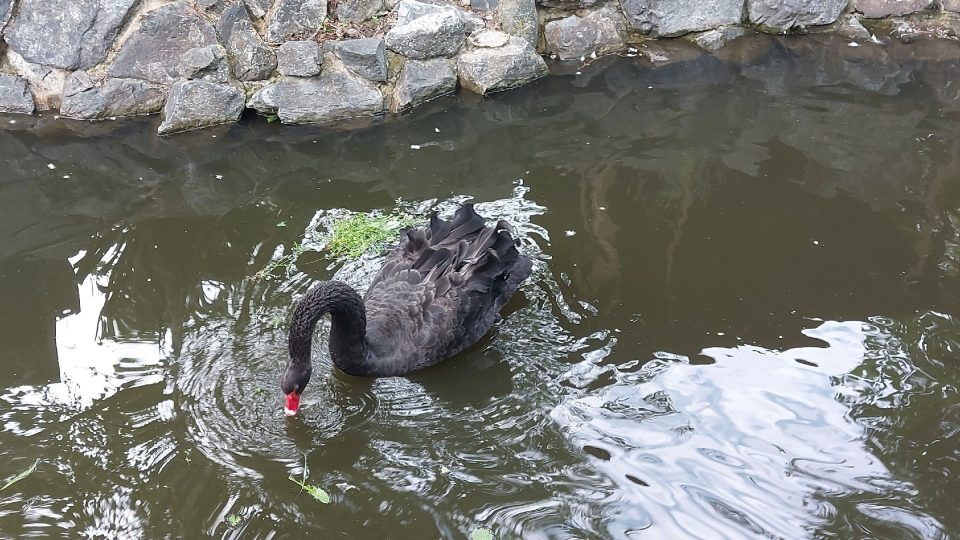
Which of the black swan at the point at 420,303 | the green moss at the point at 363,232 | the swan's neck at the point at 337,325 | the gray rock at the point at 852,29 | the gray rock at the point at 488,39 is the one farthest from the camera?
the gray rock at the point at 852,29

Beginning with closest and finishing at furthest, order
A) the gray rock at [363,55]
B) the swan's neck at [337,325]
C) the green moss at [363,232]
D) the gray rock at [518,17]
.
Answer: the swan's neck at [337,325] < the green moss at [363,232] < the gray rock at [363,55] < the gray rock at [518,17]

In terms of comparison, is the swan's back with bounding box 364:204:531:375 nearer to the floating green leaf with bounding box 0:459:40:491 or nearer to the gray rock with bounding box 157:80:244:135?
the floating green leaf with bounding box 0:459:40:491

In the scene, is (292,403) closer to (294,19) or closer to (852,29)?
(294,19)

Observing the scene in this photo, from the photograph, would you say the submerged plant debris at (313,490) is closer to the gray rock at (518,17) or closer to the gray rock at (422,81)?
the gray rock at (422,81)

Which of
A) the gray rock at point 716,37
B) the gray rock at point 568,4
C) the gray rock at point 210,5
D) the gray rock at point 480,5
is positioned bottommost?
the gray rock at point 716,37

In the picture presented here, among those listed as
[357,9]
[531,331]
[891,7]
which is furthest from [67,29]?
[891,7]

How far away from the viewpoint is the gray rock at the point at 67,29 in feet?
24.0

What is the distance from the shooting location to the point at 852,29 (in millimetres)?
8914

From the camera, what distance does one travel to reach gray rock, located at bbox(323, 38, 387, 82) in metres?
7.33

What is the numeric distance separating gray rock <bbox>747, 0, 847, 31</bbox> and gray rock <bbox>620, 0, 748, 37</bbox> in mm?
211

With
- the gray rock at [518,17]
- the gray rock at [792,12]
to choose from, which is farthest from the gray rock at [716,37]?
the gray rock at [518,17]

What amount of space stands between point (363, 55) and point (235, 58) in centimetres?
113

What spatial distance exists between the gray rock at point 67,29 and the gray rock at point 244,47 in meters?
0.87

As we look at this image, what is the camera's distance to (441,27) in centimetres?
762
